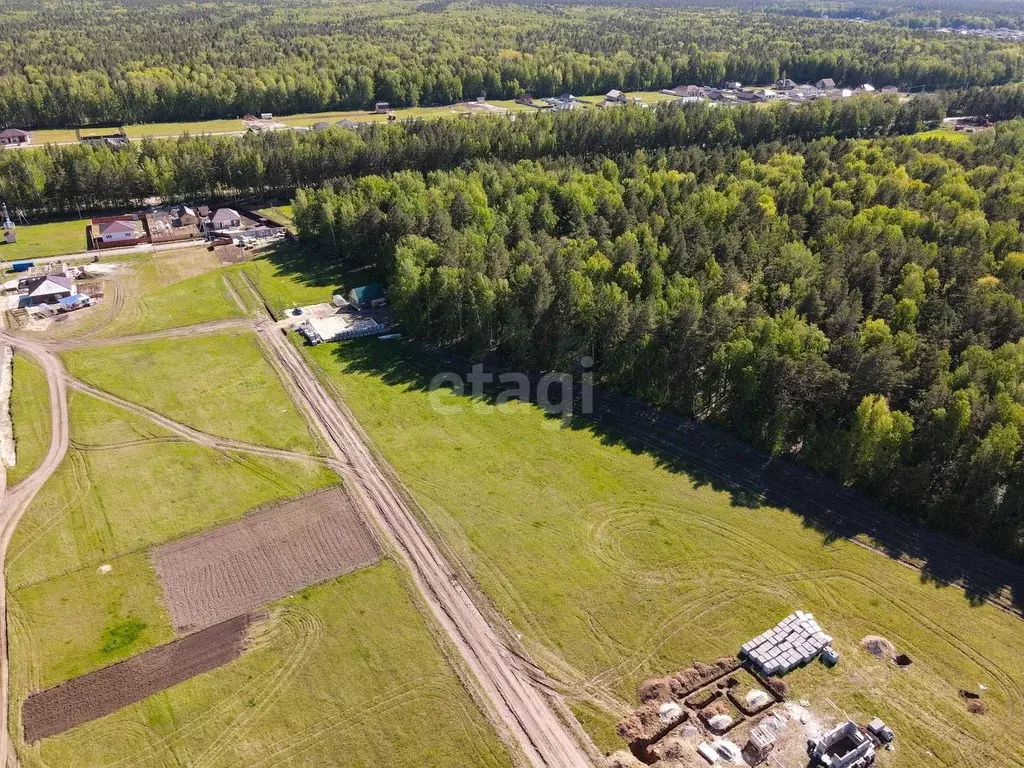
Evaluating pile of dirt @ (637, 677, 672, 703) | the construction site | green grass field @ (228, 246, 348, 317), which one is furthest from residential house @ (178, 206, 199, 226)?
the construction site

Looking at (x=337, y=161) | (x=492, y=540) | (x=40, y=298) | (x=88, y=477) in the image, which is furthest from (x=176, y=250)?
(x=492, y=540)

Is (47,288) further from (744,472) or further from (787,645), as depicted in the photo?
(787,645)

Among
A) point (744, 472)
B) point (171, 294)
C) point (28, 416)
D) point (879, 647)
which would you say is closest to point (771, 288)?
point (744, 472)

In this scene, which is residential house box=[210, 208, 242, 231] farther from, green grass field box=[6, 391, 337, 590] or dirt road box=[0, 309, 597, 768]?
green grass field box=[6, 391, 337, 590]

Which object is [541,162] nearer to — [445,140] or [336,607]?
[445,140]

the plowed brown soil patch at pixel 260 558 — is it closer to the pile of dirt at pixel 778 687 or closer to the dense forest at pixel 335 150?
the pile of dirt at pixel 778 687

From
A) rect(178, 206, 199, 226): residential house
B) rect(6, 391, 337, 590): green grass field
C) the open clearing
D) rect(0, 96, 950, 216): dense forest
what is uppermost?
rect(0, 96, 950, 216): dense forest
